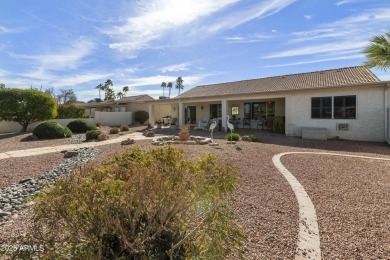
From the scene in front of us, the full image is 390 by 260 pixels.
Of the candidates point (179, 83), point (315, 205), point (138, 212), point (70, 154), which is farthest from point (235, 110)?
point (179, 83)

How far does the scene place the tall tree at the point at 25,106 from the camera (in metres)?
19.3

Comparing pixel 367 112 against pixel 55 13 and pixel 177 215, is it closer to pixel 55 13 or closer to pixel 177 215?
pixel 177 215

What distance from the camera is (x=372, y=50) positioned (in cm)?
916

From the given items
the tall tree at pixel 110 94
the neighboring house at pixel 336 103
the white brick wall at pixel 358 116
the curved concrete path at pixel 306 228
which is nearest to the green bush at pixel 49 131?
the neighboring house at pixel 336 103

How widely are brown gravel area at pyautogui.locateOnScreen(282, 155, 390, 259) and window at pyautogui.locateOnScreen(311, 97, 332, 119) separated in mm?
6759

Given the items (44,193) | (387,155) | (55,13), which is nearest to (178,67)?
(55,13)

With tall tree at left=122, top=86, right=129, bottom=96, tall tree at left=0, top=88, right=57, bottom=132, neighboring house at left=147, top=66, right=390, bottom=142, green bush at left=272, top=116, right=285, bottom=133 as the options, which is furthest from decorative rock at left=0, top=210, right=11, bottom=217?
tall tree at left=122, top=86, right=129, bottom=96

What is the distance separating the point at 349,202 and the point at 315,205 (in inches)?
31.5

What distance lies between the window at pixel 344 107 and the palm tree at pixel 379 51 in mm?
4953

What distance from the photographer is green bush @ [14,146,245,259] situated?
2.04 meters

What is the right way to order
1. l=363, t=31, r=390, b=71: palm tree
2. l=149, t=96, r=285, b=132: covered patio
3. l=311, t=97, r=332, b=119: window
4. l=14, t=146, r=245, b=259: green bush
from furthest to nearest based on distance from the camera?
l=149, t=96, r=285, b=132: covered patio < l=311, t=97, r=332, b=119: window < l=363, t=31, r=390, b=71: palm tree < l=14, t=146, r=245, b=259: green bush

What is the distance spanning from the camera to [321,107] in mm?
15109

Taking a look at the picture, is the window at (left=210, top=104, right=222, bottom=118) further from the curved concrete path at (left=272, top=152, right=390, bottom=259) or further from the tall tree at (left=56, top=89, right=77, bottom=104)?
the tall tree at (left=56, top=89, right=77, bottom=104)

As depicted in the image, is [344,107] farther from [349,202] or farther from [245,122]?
[349,202]
